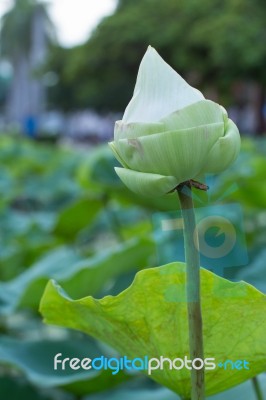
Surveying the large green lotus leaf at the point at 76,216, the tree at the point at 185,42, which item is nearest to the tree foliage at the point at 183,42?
the tree at the point at 185,42

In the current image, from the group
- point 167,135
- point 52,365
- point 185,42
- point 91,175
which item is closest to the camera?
point 167,135

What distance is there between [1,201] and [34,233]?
34cm

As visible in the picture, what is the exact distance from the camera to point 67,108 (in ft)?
75.4

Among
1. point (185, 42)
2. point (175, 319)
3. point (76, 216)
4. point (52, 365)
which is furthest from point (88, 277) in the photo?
point (185, 42)

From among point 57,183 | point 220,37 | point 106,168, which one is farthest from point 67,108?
point 106,168

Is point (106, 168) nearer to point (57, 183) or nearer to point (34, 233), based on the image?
point (34, 233)

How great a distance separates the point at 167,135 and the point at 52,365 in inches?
18.4

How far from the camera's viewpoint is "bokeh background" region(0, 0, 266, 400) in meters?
0.74

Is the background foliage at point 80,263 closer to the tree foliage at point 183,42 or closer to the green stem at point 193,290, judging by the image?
the green stem at point 193,290

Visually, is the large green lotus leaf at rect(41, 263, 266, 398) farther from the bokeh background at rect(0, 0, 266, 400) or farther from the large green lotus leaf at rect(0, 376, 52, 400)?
the large green lotus leaf at rect(0, 376, 52, 400)

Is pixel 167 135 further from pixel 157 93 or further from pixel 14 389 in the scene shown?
pixel 14 389

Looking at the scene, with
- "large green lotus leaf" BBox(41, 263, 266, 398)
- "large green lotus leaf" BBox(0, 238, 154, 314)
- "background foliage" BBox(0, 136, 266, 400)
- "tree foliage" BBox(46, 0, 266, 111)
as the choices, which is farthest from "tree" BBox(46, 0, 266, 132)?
"large green lotus leaf" BBox(41, 263, 266, 398)

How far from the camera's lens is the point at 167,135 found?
283 millimetres

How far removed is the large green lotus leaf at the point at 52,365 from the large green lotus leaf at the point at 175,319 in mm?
253
